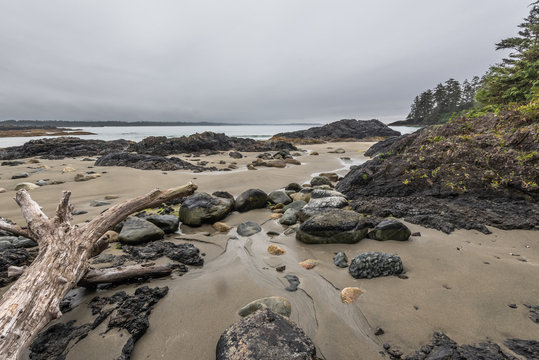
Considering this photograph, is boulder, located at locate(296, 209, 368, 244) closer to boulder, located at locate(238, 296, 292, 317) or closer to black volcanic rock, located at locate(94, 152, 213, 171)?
boulder, located at locate(238, 296, 292, 317)

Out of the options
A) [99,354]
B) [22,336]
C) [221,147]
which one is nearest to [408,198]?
[99,354]

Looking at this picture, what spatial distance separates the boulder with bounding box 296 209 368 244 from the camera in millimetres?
3439

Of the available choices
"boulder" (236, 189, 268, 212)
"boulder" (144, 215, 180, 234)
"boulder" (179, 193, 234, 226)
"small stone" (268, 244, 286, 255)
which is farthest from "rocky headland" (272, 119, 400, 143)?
"small stone" (268, 244, 286, 255)

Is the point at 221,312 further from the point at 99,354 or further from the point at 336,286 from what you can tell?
the point at 336,286

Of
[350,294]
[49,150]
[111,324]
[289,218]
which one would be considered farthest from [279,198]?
[49,150]

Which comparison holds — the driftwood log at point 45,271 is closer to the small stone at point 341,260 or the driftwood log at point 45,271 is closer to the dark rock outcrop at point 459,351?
the dark rock outcrop at point 459,351

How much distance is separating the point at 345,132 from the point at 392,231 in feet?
149

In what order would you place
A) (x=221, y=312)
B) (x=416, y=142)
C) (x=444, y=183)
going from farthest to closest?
(x=416, y=142), (x=444, y=183), (x=221, y=312)

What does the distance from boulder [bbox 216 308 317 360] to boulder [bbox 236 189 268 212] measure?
3.56m

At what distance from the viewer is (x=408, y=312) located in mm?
2041

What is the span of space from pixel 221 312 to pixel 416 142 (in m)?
6.53

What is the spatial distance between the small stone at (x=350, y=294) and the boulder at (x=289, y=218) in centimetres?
217

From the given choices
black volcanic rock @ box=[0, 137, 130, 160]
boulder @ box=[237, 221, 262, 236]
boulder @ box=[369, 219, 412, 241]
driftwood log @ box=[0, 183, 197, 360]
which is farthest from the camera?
black volcanic rock @ box=[0, 137, 130, 160]

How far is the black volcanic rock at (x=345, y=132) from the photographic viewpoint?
44531mm
